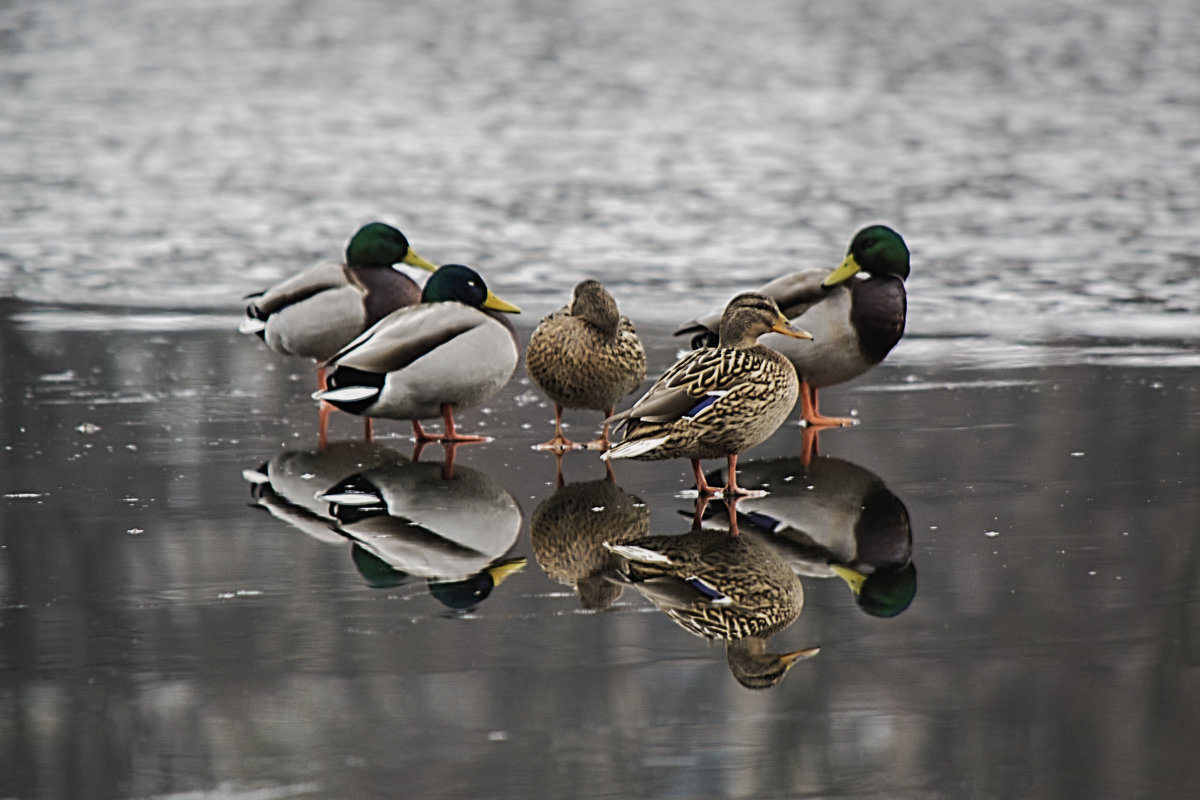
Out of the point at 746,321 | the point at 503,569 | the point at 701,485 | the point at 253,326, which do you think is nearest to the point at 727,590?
the point at 503,569

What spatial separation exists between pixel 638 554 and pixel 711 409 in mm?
719

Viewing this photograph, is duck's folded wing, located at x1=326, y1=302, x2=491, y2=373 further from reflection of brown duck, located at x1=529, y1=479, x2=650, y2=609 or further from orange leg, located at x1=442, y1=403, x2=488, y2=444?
reflection of brown duck, located at x1=529, y1=479, x2=650, y2=609

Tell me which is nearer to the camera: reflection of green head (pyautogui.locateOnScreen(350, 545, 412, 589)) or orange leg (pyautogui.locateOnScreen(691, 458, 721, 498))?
reflection of green head (pyautogui.locateOnScreen(350, 545, 412, 589))

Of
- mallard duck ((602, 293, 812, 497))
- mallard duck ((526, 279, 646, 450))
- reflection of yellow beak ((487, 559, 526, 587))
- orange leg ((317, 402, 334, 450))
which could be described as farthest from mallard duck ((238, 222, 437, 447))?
reflection of yellow beak ((487, 559, 526, 587))

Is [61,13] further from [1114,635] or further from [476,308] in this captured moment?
[1114,635]

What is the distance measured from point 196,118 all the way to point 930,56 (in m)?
11.4

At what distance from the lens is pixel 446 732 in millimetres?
3488

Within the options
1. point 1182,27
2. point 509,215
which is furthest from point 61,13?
point 509,215

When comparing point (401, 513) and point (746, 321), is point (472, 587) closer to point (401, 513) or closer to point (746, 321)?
point (401, 513)

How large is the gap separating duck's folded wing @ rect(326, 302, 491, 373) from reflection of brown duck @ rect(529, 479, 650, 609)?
1.04 m

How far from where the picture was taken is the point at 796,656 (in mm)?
3881

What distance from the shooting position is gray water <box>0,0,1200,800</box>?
343 centimetres

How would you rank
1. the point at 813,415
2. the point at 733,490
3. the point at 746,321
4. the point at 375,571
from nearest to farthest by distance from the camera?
the point at 375,571
the point at 733,490
the point at 746,321
the point at 813,415

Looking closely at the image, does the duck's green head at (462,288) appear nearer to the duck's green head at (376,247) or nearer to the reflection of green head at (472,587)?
the duck's green head at (376,247)
